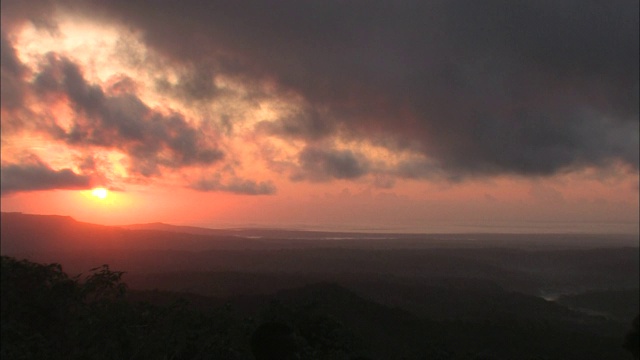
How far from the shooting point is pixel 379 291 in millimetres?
104250

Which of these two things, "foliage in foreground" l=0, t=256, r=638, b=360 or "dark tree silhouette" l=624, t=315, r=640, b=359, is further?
"foliage in foreground" l=0, t=256, r=638, b=360

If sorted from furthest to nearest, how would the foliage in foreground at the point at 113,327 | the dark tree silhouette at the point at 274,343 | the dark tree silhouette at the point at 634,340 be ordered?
1. the foliage in foreground at the point at 113,327
2. the dark tree silhouette at the point at 274,343
3. the dark tree silhouette at the point at 634,340

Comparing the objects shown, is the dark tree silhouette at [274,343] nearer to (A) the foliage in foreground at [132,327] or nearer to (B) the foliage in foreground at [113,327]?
(A) the foliage in foreground at [132,327]

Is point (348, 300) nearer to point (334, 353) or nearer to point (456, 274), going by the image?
point (334, 353)

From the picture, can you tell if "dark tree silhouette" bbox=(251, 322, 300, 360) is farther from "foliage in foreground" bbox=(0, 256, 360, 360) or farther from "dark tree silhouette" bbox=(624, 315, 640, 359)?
"dark tree silhouette" bbox=(624, 315, 640, 359)

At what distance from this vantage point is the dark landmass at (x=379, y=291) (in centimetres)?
2792

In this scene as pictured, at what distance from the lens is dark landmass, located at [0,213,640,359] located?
91.6 ft

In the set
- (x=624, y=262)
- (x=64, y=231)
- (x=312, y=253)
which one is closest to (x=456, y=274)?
(x=624, y=262)

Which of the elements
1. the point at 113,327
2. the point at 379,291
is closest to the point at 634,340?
the point at 113,327

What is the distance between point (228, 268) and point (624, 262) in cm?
10181

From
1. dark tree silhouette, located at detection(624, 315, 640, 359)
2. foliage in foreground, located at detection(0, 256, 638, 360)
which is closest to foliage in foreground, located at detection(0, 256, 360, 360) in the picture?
foliage in foreground, located at detection(0, 256, 638, 360)

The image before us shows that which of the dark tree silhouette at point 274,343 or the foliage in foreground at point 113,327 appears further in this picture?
the foliage in foreground at point 113,327

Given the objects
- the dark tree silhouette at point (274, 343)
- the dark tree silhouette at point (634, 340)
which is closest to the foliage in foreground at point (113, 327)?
the dark tree silhouette at point (274, 343)

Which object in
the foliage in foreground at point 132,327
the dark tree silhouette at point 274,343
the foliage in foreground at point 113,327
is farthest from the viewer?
the foliage in foreground at point 113,327
